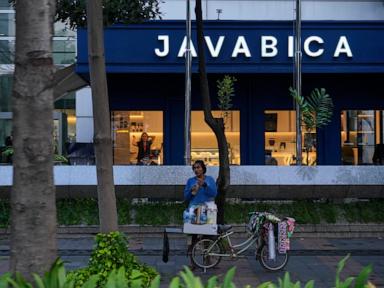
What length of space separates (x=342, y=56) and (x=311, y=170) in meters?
4.84

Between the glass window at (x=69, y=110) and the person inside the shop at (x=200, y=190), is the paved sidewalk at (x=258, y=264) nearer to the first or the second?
the person inside the shop at (x=200, y=190)

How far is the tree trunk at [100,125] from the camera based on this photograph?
714cm

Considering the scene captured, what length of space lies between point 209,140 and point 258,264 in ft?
31.2

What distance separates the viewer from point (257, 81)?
19.5 m

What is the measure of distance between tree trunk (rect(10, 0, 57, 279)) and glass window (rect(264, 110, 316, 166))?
1556 centimetres

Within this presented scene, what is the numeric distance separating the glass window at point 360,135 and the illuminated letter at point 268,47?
349 cm

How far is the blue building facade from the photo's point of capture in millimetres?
17500

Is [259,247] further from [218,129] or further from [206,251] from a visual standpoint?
[218,129]

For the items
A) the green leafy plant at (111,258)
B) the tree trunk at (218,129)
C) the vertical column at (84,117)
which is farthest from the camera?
the vertical column at (84,117)

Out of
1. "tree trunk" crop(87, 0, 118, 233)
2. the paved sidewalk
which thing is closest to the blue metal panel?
the paved sidewalk

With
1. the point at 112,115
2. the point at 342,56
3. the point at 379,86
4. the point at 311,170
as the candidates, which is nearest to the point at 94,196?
the point at 311,170

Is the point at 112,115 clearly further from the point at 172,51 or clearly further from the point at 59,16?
the point at 59,16

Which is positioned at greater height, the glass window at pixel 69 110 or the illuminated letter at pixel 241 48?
the illuminated letter at pixel 241 48

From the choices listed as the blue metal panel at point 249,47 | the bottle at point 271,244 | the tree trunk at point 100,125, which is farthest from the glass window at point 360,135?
the tree trunk at point 100,125
